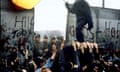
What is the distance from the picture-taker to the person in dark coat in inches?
219

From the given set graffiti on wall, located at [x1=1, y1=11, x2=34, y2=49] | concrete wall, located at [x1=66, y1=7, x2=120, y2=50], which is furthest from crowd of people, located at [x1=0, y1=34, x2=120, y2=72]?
concrete wall, located at [x1=66, y1=7, x2=120, y2=50]

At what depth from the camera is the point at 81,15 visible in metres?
5.65

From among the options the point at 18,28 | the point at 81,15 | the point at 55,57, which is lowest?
the point at 55,57

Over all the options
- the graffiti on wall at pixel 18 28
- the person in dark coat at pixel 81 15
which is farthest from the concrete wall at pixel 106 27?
the graffiti on wall at pixel 18 28

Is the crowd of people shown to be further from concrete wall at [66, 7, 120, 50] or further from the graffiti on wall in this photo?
concrete wall at [66, 7, 120, 50]

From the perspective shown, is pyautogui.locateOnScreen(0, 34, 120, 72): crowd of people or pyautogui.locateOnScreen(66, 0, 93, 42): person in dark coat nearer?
pyautogui.locateOnScreen(0, 34, 120, 72): crowd of people

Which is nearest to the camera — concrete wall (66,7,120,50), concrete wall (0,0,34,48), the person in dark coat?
concrete wall (0,0,34,48)

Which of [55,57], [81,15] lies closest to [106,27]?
[81,15]

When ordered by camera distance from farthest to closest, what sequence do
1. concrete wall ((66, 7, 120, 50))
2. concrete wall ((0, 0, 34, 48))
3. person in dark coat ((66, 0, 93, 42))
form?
concrete wall ((66, 7, 120, 50)), person in dark coat ((66, 0, 93, 42)), concrete wall ((0, 0, 34, 48))

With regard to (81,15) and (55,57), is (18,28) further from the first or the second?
(81,15)

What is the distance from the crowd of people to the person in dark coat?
18 cm

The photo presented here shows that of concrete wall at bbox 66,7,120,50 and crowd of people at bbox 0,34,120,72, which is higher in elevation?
concrete wall at bbox 66,7,120,50

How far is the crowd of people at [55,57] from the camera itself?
5.12 metres

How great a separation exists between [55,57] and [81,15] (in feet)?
2.82
